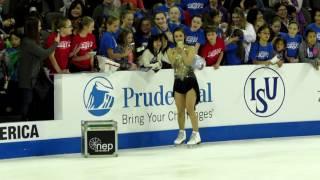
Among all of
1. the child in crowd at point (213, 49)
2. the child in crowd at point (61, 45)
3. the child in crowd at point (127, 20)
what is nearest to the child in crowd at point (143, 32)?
the child in crowd at point (127, 20)

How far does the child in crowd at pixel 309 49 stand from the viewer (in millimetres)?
12672

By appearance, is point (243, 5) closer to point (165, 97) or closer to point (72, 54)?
point (165, 97)

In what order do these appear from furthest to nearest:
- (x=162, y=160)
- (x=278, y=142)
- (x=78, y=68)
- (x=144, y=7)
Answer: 1. (x=144, y=7)
2. (x=278, y=142)
3. (x=78, y=68)
4. (x=162, y=160)

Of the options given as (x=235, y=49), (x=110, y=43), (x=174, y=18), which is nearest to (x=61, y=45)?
(x=110, y=43)

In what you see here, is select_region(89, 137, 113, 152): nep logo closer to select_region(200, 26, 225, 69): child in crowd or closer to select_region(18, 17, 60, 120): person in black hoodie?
select_region(18, 17, 60, 120): person in black hoodie

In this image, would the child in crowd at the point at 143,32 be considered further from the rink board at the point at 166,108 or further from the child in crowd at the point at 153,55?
the rink board at the point at 166,108

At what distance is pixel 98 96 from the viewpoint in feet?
36.9

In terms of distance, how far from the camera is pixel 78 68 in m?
11.3

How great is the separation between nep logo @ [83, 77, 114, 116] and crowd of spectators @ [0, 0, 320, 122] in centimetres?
25

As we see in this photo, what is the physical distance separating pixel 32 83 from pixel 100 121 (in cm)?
104

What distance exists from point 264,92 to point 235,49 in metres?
0.79

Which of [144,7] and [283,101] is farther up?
[144,7]

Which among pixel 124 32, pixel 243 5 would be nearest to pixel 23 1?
pixel 124 32

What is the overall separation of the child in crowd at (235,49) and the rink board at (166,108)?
0.95 feet
